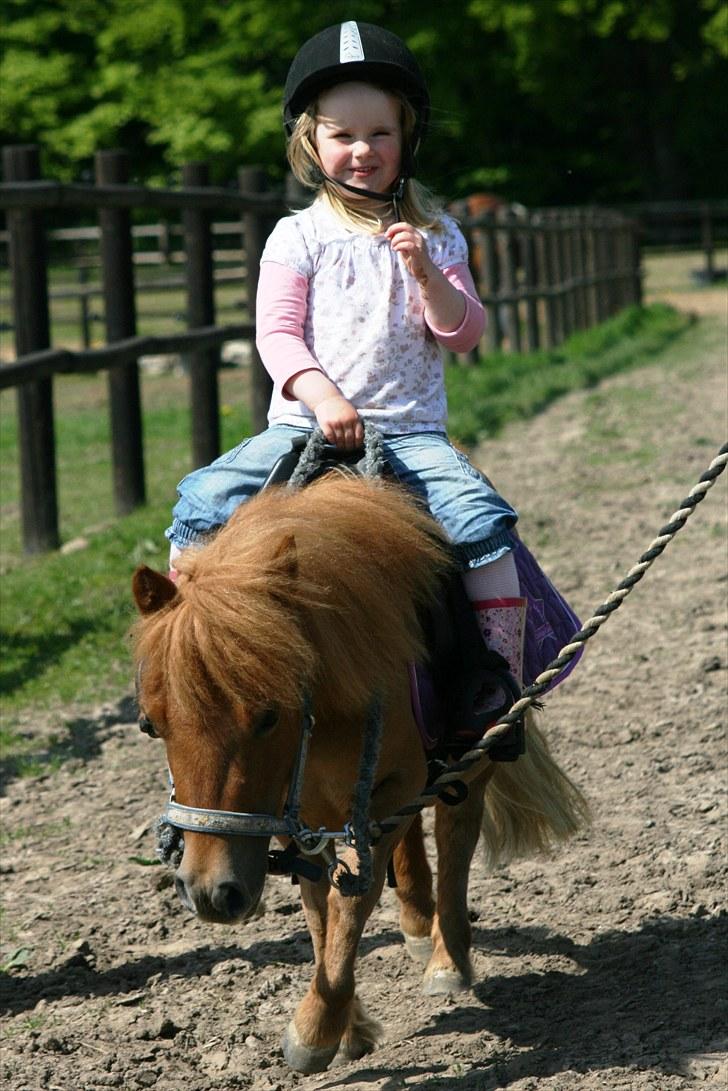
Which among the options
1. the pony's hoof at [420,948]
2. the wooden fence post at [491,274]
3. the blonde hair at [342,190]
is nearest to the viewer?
the blonde hair at [342,190]

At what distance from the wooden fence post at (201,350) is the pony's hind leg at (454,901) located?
517cm

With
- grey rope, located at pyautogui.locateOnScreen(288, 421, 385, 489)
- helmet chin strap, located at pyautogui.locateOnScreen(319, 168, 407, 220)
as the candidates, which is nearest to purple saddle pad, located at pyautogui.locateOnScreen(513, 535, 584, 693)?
grey rope, located at pyautogui.locateOnScreen(288, 421, 385, 489)

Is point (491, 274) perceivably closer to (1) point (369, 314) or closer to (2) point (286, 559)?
(1) point (369, 314)

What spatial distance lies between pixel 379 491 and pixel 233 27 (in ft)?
114

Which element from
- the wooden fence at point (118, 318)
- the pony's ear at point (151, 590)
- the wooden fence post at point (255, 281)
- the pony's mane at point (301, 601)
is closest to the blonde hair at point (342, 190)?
the pony's mane at point (301, 601)

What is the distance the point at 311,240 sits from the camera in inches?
120

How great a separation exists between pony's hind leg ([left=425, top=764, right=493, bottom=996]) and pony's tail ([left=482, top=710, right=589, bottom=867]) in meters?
0.20

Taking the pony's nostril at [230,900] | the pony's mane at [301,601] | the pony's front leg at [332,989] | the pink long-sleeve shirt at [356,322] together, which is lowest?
the pony's front leg at [332,989]

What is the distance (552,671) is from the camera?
2.80 m

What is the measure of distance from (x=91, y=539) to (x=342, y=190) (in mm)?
4205

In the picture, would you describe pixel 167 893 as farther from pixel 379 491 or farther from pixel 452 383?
pixel 452 383

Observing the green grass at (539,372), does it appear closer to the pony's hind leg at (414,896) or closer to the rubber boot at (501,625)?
the pony's hind leg at (414,896)

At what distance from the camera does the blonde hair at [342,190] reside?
10.1 ft

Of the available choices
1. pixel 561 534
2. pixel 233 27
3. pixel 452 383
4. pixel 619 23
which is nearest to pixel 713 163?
pixel 619 23
